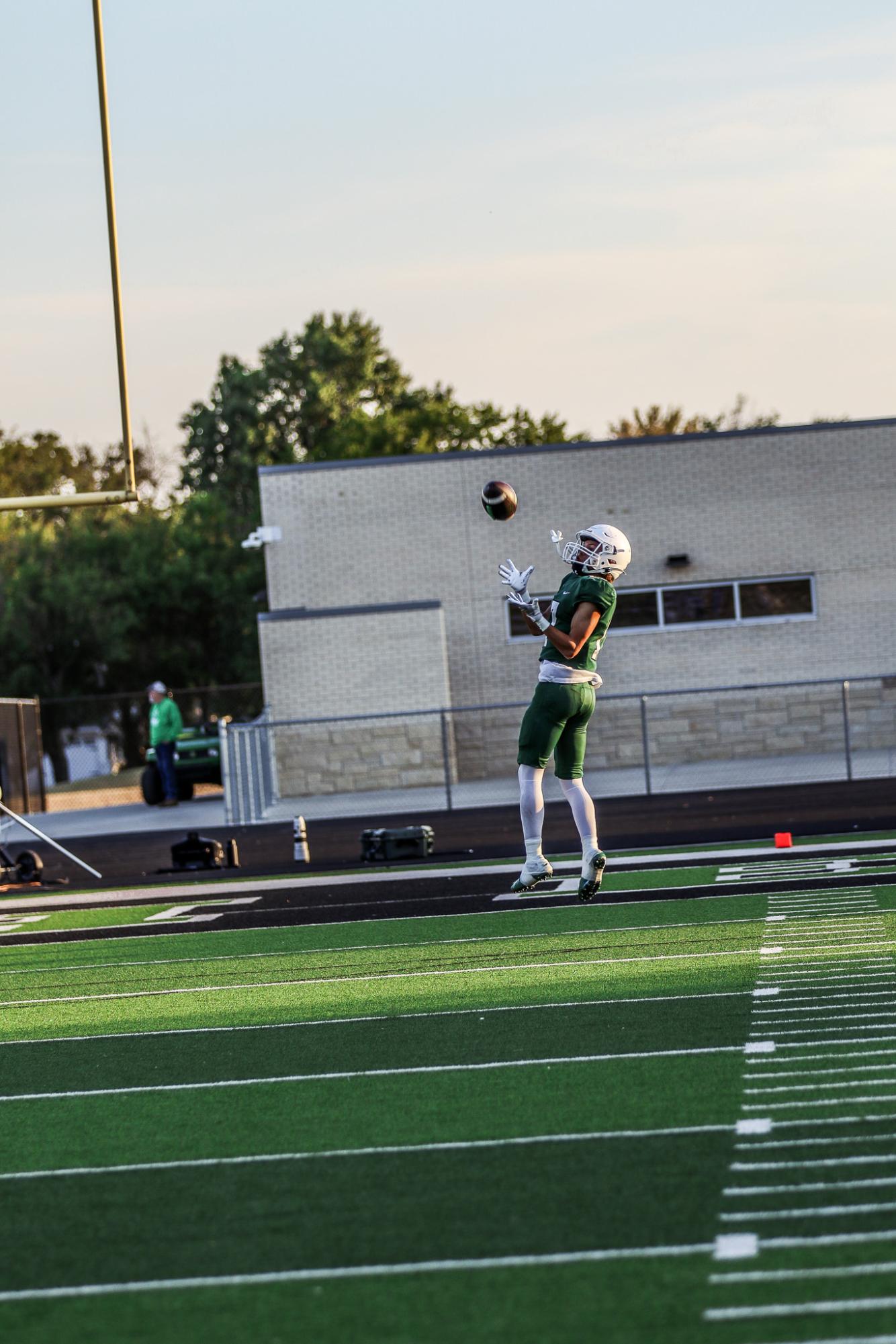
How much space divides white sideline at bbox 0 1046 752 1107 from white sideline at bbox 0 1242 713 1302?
236 cm

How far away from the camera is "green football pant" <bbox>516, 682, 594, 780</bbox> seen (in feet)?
35.0

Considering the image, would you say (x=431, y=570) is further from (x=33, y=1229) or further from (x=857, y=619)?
(x=33, y=1229)

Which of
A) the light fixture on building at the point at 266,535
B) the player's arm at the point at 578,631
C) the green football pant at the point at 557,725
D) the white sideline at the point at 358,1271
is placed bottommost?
the white sideline at the point at 358,1271

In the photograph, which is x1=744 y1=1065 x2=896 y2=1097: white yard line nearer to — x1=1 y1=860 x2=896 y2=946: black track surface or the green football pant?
the green football pant

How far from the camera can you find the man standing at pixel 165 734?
85.7ft

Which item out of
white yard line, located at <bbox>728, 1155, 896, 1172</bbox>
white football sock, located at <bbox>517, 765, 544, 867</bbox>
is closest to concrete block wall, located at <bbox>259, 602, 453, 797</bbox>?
white football sock, located at <bbox>517, 765, 544, 867</bbox>

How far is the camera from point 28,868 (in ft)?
54.5

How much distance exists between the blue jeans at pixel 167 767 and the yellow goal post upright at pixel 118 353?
33.7 feet

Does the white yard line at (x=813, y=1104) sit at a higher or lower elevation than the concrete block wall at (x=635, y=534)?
lower

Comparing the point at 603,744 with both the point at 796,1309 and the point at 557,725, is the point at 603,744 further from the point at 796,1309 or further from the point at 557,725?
the point at 796,1309

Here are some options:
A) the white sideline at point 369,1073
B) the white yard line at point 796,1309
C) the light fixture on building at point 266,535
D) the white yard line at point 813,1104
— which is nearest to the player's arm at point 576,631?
the white sideline at point 369,1073

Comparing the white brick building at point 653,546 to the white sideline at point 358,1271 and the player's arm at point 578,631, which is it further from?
the white sideline at point 358,1271

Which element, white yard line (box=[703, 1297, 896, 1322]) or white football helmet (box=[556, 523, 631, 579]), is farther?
white football helmet (box=[556, 523, 631, 579])

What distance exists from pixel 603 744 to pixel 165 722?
22.5 feet
